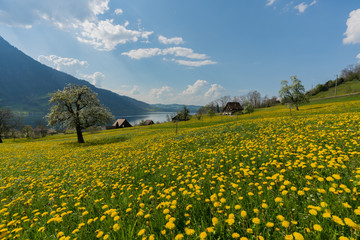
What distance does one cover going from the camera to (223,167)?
5641 millimetres

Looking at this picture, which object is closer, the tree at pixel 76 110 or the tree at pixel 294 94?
the tree at pixel 76 110

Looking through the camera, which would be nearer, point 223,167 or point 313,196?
point 313,196

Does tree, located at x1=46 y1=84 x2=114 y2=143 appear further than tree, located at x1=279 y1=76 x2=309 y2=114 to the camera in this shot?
No

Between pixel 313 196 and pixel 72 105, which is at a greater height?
pixel 72 105

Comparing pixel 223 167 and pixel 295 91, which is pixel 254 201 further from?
pixel 295 91

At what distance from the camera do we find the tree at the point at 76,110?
977 inches

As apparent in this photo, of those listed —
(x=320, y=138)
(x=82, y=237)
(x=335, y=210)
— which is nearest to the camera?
(x=335, y=210)

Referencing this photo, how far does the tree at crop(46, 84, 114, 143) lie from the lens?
977 inches

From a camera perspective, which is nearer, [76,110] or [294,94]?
[76,110]

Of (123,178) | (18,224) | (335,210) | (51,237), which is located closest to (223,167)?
(335,210)

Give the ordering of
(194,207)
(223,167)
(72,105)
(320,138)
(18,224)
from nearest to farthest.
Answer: (194,207) → (18,224) → (223,167) → (320,138) → (72,105)

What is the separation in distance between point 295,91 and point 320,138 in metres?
56.6

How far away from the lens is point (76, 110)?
2586 cm

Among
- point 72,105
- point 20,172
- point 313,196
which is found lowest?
point 20,172
